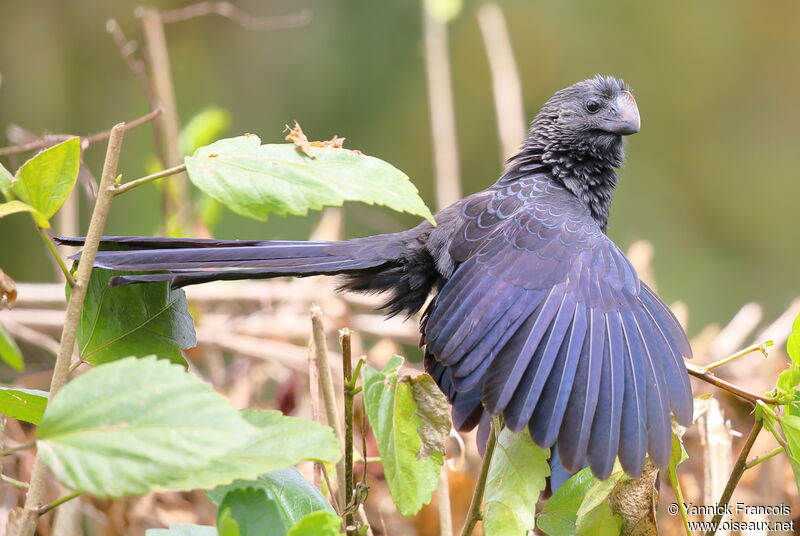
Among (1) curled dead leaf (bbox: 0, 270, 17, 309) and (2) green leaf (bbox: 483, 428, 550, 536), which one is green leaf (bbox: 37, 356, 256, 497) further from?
(2) green leaf (bbox: 483, 428, 550, 536)

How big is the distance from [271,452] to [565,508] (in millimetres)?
539

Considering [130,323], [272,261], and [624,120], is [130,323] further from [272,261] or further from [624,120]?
[624,120]

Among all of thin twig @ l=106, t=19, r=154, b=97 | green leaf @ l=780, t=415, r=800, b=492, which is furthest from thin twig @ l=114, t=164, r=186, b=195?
thin twig @ l=106, t=19, r=154, b=97

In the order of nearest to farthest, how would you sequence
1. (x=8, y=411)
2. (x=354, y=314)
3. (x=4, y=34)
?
(x=8, y=411), (x=354, y=314), (x=4, y=34)

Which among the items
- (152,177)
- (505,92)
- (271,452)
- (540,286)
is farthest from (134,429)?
(505,92)

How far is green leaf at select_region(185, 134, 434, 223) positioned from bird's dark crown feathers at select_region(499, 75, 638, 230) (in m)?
1.57

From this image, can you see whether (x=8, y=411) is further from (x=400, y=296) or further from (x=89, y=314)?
(x=400, y=296)

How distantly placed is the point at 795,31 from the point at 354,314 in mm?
6032

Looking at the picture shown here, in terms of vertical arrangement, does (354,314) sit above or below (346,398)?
above

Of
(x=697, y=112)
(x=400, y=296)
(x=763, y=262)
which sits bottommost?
(x=400, y=296)

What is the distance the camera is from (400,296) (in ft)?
7.59

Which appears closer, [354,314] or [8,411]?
[8,411]

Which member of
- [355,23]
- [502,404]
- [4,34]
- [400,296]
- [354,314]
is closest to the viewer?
[502,404]

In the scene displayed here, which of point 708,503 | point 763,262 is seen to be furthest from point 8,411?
point 763,262
